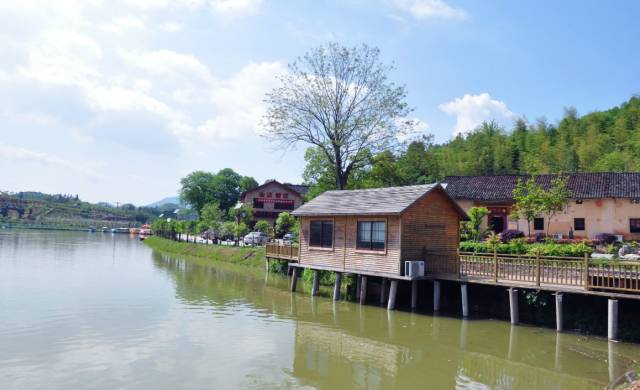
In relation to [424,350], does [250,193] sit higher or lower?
higher

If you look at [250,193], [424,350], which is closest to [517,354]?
[424,350]

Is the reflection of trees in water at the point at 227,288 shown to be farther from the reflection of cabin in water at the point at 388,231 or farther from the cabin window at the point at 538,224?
the cabin window at the point at 538,224

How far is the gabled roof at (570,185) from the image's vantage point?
1467 inches

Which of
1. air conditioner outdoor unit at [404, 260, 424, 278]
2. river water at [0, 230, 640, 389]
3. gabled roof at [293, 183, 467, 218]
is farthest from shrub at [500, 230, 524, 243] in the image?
air conditioner outdoor unit at [404, 260, 424, 278]

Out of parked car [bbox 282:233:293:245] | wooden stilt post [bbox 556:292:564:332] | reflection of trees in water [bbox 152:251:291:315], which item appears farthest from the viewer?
parked car [bbox 282:233:293:245]

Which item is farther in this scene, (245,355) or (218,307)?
(218,307)

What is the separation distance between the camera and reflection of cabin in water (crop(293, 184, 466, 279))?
19.8 m

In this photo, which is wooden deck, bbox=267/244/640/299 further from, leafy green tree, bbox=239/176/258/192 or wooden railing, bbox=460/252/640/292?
leafy green tree, bbox=239/176/258/192

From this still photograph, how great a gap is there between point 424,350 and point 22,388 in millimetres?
10384

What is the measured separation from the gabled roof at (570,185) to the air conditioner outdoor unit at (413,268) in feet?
81.0

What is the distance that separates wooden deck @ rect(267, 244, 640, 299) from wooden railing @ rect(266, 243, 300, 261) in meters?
5.15

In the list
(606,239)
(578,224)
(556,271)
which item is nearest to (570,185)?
(578,224)

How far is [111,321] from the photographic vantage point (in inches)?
691

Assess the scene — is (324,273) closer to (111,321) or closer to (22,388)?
(111,321)
